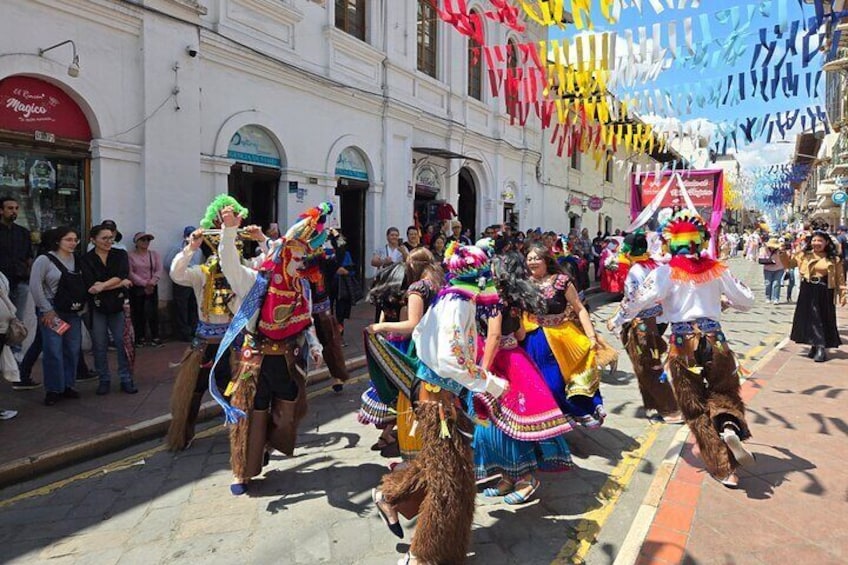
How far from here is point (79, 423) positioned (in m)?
5.05

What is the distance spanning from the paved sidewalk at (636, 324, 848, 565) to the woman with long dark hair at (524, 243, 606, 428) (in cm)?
78

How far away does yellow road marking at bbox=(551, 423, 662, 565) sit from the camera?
3182 mm

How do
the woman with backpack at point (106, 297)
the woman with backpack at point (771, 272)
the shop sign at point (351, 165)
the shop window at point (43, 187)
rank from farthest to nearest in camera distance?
the woman with backpack at point (771, 272) < the shop sign at point (351, 165) < the shop window at point (43, 187) < the woman with backpack at point (106, 297)

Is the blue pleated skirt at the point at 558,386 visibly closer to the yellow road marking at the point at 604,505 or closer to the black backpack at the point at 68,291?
the yellow road marking at the point at 604,505

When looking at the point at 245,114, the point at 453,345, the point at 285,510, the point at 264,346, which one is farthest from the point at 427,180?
the point at 453,345

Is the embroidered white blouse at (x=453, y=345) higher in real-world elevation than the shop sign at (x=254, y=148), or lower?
lower

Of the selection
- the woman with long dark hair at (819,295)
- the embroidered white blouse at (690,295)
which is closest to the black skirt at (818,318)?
the woman with long dark hair at (819,295)

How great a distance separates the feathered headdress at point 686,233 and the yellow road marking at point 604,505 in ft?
5.44

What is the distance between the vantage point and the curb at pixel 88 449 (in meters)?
4.18

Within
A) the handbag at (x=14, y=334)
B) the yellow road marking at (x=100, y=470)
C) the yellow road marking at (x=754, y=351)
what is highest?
the handbag at (x=14, y=334)

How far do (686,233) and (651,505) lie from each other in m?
1.95

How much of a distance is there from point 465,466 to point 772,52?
674 centimetres

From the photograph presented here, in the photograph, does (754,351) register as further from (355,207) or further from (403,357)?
(355,207)

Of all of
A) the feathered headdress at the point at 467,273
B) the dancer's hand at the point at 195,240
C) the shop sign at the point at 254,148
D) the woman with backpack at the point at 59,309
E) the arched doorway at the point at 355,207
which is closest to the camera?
the feathered headdress at the point at 467,273
